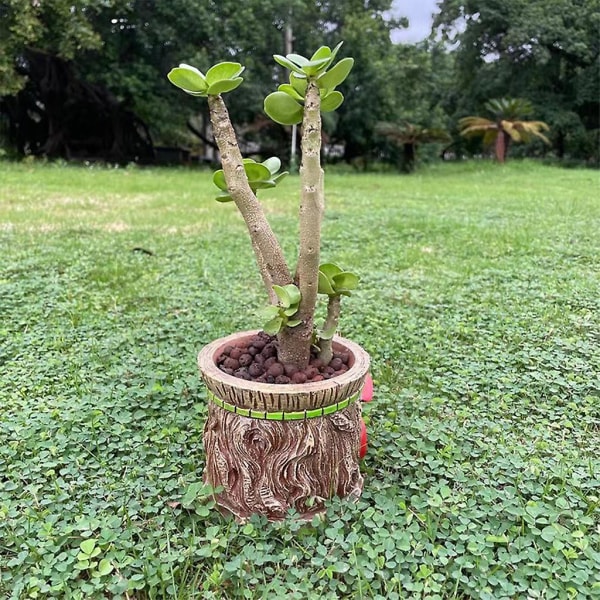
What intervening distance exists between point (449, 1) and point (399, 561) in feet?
66.4

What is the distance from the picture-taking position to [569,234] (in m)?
5.23

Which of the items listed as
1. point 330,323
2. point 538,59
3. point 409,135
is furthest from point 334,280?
point 538,59

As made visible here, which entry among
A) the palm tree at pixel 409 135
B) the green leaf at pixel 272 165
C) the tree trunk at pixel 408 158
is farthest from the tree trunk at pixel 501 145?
the green leaf at pixel 272 165

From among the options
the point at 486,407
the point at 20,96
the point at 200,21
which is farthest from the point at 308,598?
the point at 20,96

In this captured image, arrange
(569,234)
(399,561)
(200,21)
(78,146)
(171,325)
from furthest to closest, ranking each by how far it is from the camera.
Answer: (78,146) < (200,21) < (569,234) < (171,325) < (399,561)

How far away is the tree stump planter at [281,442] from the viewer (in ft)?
5.04

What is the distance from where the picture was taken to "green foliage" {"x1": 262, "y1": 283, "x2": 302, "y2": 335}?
5.26ft

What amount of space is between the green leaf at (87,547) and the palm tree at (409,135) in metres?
13.8

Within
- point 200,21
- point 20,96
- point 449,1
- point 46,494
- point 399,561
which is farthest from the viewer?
point 449,1

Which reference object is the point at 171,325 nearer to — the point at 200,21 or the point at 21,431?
the point at 21,431

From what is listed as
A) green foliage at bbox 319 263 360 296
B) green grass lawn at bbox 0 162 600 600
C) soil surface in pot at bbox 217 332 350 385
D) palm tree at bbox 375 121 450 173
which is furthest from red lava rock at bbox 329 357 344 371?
palm tree at bbox 375 121 450 173

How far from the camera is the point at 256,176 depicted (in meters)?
1.76

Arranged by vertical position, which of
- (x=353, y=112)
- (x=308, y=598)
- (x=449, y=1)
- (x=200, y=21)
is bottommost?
(x=308, y=598)

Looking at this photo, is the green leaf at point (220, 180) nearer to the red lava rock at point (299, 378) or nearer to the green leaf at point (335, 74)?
the green leaf at point (335, 74)
